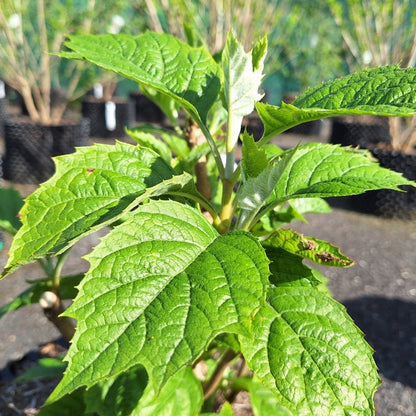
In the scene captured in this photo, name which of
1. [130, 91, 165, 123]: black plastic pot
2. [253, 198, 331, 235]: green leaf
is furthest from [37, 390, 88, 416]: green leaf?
[130, 91, 165, 123]: black plastic pot

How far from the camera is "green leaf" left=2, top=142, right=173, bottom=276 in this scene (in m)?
0.67

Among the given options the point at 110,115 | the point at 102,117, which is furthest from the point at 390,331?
the point at 102,117

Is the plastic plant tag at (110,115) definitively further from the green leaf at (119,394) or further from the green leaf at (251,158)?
the green leaf at (251,158)

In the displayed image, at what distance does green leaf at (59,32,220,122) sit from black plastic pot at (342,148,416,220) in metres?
3.90

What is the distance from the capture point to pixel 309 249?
802 millimetres

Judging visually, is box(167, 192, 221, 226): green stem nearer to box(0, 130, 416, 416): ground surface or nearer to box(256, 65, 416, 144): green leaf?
box(256, 65, 416, 144): green leaf

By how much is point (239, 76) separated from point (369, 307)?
8.24 feet

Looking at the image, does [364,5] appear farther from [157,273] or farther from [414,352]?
[157,273]

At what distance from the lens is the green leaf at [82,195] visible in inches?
26.4

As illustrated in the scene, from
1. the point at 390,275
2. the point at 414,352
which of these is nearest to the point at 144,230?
the point at 414,352

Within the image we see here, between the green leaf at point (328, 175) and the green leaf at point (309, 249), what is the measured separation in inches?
2.7

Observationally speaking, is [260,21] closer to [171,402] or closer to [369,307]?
[369,307]

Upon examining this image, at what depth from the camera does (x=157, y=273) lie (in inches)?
25.3

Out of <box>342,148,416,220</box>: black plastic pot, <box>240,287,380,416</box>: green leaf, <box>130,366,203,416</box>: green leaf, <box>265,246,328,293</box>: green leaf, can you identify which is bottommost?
<box>342,148,416,220</box>: black plastic pot
